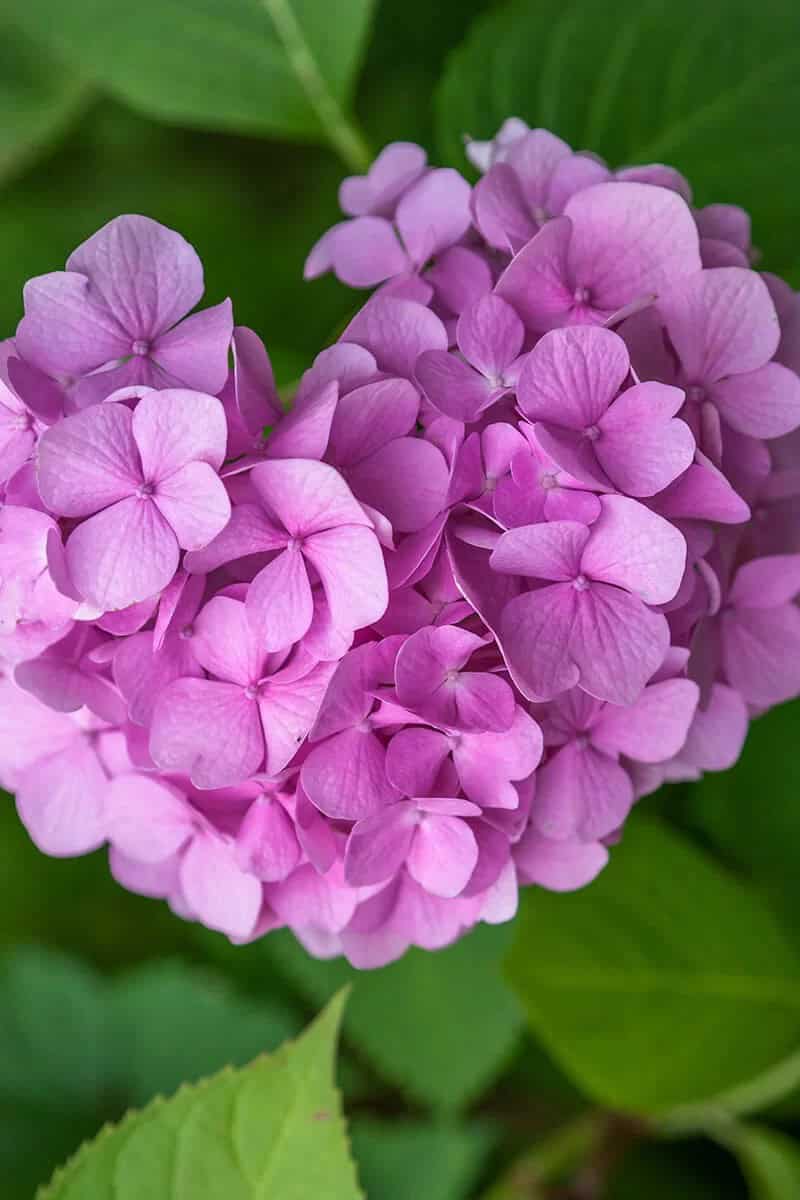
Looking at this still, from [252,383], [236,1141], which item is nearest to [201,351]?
[252,383]

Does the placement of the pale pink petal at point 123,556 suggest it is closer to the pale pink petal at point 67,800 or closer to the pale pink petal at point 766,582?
the pale pink petal at point 67,800

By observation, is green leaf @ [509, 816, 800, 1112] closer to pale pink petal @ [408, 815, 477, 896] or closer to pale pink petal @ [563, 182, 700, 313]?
pale pink petal @ [408, 815, 477, 896]

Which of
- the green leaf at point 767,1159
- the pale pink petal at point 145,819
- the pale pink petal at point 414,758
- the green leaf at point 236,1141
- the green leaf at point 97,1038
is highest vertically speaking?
the pale pink petal at point 414,758

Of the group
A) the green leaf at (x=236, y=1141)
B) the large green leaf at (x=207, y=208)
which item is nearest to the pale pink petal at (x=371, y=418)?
the green leaf at (x=236, y=1141)

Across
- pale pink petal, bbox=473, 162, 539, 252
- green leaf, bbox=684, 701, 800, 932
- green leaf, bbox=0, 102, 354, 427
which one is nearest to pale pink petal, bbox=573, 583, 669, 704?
pale pink petal, bbox=473, 162, 539, 252

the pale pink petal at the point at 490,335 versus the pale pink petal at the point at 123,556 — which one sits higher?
the pale pink petal at the point at 123,556

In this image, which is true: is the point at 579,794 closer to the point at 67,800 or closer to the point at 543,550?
the point at 543,550
